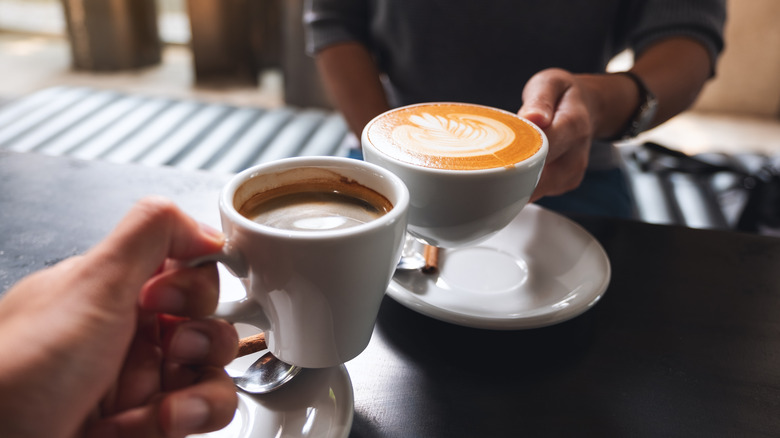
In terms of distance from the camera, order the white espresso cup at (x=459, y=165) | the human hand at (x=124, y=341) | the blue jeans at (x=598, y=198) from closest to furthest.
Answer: the human hand at (x=124, y=341), the white espresso cup at (x=459, y=165), the blue jeans at (x=598, y=198)

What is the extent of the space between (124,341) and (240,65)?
3.28 meters

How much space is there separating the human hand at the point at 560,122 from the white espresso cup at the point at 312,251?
326 millimetres

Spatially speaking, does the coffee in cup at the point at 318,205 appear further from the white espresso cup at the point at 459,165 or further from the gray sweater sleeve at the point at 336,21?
the gray sweater sleeve at the point at 336,21

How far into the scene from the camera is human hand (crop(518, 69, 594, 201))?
757 millimetres

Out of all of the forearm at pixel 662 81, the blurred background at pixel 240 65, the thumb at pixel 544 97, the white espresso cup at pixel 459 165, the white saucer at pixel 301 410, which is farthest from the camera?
the blurred background at pixel 240 65

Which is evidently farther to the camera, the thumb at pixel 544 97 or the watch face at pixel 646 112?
the watch face at pixel 646 112

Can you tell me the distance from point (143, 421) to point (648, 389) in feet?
1.56

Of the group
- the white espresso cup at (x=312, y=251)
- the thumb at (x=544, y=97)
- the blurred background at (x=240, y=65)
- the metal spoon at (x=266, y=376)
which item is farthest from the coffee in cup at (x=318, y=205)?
the blurred background at (x=240, y=65)

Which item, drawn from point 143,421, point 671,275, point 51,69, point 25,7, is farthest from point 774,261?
point 25,7

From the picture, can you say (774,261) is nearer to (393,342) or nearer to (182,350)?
(393,342)

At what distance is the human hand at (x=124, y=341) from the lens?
34 cm

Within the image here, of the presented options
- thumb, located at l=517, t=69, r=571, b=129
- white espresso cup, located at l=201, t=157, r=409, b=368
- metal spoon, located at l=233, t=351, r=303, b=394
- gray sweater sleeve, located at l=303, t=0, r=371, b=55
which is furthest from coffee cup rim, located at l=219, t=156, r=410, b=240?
gray sweater sleeve, located at l=303, t=0, r=371, b=55

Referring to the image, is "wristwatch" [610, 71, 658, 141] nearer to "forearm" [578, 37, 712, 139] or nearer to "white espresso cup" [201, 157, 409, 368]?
"forearm" [578, 37, 712, 139]

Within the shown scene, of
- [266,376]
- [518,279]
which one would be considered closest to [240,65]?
[518,279]
